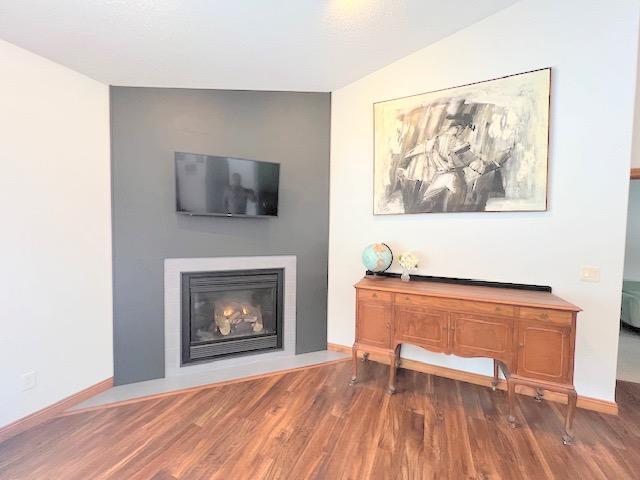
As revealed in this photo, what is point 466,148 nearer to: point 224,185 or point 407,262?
point 407,262

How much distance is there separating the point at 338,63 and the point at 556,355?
9.45ft

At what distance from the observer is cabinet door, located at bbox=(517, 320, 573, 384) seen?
1940 millimetres

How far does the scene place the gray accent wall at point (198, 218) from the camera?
102 inches

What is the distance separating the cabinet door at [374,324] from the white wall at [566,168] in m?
0.67

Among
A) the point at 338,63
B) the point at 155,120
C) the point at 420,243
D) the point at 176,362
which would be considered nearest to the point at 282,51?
the point at 338,63

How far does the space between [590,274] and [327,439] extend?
2.31 metres

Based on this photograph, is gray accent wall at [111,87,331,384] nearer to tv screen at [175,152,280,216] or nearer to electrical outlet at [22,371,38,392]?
tv screen at [175,152,280,216]

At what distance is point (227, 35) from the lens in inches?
83.5

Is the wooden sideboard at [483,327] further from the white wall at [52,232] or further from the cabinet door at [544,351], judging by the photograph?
the white wall at [52,232]

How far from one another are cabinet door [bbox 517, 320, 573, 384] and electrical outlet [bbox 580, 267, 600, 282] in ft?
1.98

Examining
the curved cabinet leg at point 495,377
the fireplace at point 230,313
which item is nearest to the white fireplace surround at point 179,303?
the fireplace at point 230,313

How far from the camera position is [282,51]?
7.84 ft

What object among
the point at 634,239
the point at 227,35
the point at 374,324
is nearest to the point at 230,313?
the point at 374,324

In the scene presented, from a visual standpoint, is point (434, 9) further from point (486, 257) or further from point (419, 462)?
point (419, 462)
